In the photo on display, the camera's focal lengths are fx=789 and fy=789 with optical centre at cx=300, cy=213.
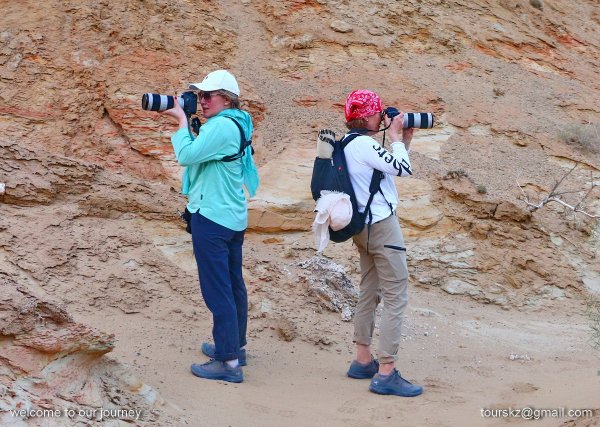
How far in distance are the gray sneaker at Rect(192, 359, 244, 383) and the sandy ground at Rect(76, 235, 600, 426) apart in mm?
60

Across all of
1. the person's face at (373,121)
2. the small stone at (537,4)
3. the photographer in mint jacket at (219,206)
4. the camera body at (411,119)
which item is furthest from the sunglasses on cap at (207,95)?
the small stone at (537,4)

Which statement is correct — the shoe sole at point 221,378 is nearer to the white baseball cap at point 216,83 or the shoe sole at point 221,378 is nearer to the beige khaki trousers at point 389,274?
the beige khaki trousers at point 389,274

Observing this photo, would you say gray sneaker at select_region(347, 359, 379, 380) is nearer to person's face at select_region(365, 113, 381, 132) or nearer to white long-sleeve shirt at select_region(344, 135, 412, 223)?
white long-sleeve shirt at select_region(344, 135, 412, 223)

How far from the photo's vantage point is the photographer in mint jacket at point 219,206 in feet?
14.2

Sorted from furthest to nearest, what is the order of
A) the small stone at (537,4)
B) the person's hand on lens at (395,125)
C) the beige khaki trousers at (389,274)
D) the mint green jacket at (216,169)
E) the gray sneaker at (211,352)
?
the small stone at (537,4), the gray sneaker at (211,352), the person's hand on lens at (395,125), the beige khaki trousers at (389,274), the mint green jacket at (216,169)

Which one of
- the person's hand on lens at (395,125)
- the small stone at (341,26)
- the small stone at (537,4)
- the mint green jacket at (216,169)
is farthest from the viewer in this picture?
the small stone at (537,4)

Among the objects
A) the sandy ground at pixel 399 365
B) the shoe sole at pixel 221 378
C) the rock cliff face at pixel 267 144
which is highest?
the rock cliff face at pixel 267 144

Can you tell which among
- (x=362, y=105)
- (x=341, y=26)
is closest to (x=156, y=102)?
(x=362, y=105)

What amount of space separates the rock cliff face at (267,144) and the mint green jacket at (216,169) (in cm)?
101

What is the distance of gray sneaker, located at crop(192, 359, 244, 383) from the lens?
4402mm

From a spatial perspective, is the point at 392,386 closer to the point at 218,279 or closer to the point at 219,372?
the point at 219,372

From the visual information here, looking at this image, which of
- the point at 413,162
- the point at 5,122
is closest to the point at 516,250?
the point at 413,162

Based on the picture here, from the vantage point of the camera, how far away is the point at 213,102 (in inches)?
173

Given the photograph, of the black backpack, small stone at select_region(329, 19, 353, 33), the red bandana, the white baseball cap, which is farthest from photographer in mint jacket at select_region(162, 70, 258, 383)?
small stone at select_region(329, 19, 353, 33)
